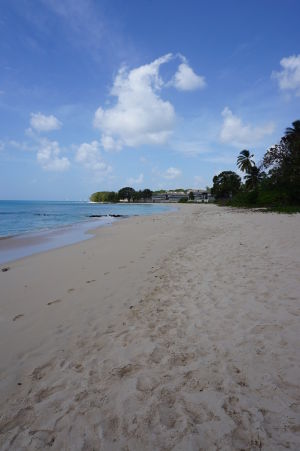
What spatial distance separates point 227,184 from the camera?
8662 centimetres

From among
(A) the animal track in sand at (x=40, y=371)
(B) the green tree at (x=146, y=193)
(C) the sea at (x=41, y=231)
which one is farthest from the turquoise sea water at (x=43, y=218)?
(B) the green tree at (x=146, y=193)

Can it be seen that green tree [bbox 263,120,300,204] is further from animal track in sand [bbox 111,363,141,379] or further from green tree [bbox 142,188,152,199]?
green tree [bbox 142,188,152,199]

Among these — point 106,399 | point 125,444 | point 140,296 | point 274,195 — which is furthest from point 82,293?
point 274,195

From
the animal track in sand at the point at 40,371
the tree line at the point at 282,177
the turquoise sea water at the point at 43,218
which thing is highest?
the tree line at the point at 282,177

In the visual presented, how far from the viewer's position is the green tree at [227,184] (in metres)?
86.6

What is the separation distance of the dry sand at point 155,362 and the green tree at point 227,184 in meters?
84.7

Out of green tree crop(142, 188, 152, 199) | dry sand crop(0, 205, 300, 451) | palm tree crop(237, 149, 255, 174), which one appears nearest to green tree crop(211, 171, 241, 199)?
palm tree crop(237, 149, 255, 174)

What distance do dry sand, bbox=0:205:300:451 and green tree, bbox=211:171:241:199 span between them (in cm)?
8472

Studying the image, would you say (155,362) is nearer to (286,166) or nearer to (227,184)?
(286,166)

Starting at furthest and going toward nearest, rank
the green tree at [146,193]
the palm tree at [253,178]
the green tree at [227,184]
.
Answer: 1. the green tree at [146,193]
2. the green tree at [227,184]
3. the palm tree at [253,178]

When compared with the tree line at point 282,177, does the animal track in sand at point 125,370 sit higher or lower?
lower

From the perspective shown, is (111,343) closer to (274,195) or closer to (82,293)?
(82,293)

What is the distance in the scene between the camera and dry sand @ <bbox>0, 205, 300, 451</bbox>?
7.45ft

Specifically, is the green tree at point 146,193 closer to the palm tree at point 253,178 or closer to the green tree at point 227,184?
the green tree at point 227,184
